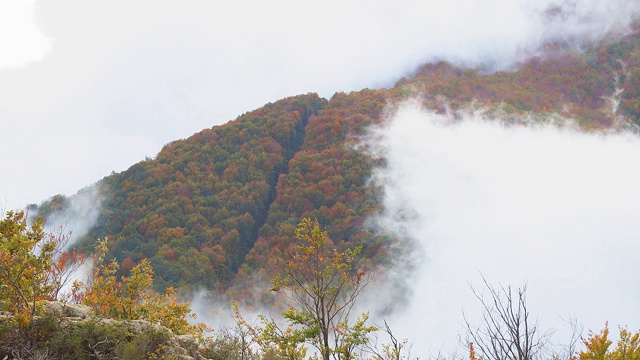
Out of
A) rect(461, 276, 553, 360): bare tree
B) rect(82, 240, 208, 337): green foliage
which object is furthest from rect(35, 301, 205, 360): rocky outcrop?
rect(461, 276, 553, 360): bare tree

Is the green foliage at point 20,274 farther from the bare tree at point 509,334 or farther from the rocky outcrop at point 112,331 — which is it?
the bare tree at point 509,334

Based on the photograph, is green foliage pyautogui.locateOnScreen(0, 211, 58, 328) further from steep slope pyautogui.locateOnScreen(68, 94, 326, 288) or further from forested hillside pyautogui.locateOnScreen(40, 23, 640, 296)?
steep slope pyautogui.locateOnScreen(68, 94, 326, 288)

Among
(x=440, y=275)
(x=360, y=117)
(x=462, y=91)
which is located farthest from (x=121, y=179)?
(x=462, y=91)

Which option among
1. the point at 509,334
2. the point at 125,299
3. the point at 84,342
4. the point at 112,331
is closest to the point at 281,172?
the point at 125,299

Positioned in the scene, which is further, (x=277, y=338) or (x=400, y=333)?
(x=400, y=333)

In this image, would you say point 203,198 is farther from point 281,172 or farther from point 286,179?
point 281,172

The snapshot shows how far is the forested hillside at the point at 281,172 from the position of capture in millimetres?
87125

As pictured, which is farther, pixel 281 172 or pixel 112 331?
pixel 281 172

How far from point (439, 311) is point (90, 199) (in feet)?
211

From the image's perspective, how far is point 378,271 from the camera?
3226 inches

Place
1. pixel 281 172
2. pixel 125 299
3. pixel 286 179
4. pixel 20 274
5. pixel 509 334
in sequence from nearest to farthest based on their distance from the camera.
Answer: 1. pixel 20 274
2. pixel 509 334
3. pixel 125 299
4. pixel 286 179
5. pixel 281 172

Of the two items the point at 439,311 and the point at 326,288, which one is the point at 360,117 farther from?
the point at 326,288

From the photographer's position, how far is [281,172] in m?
112

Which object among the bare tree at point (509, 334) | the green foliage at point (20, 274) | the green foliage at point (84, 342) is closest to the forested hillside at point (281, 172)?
the bare tree at point (509, 334)
